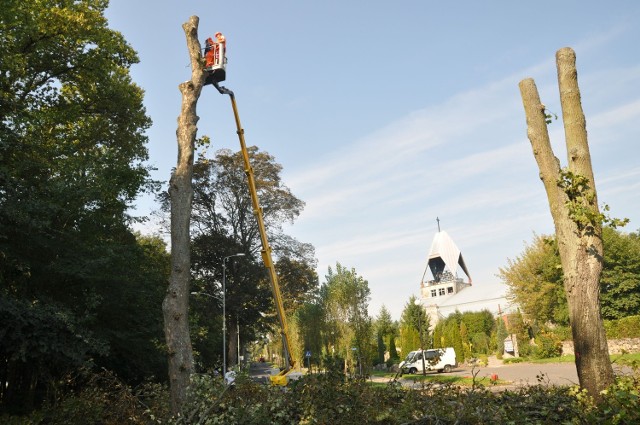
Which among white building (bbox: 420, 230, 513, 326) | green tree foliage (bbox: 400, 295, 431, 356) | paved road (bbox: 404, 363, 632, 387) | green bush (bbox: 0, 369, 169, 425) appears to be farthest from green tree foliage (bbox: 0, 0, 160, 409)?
white building (bbox: 420, 230, 513, 326)

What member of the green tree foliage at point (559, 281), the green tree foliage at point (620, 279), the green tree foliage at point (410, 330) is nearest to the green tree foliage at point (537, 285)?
the green tree foliage at point (559, 281)

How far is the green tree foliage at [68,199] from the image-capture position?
44.5 feet

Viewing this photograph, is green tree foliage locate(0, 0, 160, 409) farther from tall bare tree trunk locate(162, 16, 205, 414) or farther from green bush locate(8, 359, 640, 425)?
green bush locate(8, 359, 640, 425)

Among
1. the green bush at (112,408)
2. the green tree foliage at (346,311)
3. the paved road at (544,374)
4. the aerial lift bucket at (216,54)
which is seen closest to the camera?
the green bush at (112,408)

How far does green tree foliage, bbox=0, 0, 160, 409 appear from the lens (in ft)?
44.5

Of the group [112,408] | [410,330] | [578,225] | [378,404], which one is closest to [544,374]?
[578,225]

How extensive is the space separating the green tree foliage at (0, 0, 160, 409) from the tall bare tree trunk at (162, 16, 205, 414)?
547cm

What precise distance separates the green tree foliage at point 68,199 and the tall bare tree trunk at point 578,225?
11.2 m

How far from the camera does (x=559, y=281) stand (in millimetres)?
38125

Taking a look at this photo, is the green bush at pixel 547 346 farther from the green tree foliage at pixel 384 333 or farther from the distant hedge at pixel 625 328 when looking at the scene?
the green tree foliage at pixel 384 333

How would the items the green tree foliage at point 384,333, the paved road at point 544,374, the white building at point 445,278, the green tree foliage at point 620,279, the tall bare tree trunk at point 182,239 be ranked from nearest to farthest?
the tall bare tree trunk at point 182,239 → the paved road at point 544,374 → the green tree foliage at point 620,279 → the green tree foliage at point 384,333 → the white building at point 445,278

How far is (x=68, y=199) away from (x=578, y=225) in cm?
1368

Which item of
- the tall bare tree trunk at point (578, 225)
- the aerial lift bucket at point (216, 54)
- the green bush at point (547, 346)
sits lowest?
the green bush at point (547, 346)

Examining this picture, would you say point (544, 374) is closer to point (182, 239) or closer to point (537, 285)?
point (182, 239)
